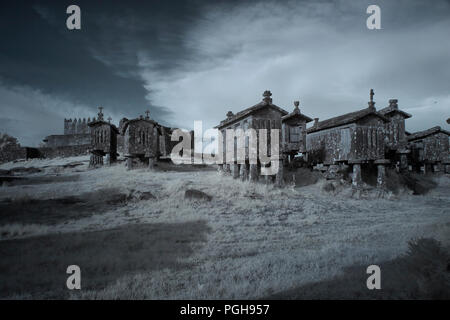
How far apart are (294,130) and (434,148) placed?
15.7m

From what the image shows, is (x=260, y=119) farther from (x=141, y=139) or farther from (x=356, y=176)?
(x=141, y=139)

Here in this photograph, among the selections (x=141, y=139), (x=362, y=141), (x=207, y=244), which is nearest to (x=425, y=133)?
(x=362, y=141)

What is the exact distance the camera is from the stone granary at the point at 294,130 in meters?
24.9

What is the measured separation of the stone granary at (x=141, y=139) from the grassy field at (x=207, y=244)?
314 inches

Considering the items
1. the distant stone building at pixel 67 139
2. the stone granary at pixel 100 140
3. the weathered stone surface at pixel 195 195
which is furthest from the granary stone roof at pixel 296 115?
the distant stone building at pixel 67 139

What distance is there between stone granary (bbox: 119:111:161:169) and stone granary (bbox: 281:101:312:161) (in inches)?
520

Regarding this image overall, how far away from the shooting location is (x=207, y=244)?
7027mm

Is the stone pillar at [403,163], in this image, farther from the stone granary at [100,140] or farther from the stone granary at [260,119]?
the stone granary at [100,140]

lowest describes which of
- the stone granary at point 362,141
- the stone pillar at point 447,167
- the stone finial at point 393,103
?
the stone pillar at point 447,167

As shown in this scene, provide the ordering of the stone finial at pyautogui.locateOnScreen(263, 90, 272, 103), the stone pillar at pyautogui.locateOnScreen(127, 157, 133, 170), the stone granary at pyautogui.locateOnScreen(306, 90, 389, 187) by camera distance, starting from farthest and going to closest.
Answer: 1. the stone pillar at pyautogui.locateOnScreen(127, 157, 133, 170)
2. the stone finial at pyautogui.locateOnScreen(263, 90, 272, 103)
3. the stone granary at pyautogui.locateOnScreen(306, 90, 389, 187)

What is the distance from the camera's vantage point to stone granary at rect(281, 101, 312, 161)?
24.9 meters

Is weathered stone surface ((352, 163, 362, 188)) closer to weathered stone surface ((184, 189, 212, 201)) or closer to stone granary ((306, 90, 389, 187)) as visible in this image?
stone granary ((306, 90, 389, 187))

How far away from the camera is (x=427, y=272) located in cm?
457

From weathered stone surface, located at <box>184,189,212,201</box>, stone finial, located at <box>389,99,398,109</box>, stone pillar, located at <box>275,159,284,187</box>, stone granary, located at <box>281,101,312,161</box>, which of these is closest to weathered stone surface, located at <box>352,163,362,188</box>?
stone pillar, located at <box>275,159,284,187</box>
